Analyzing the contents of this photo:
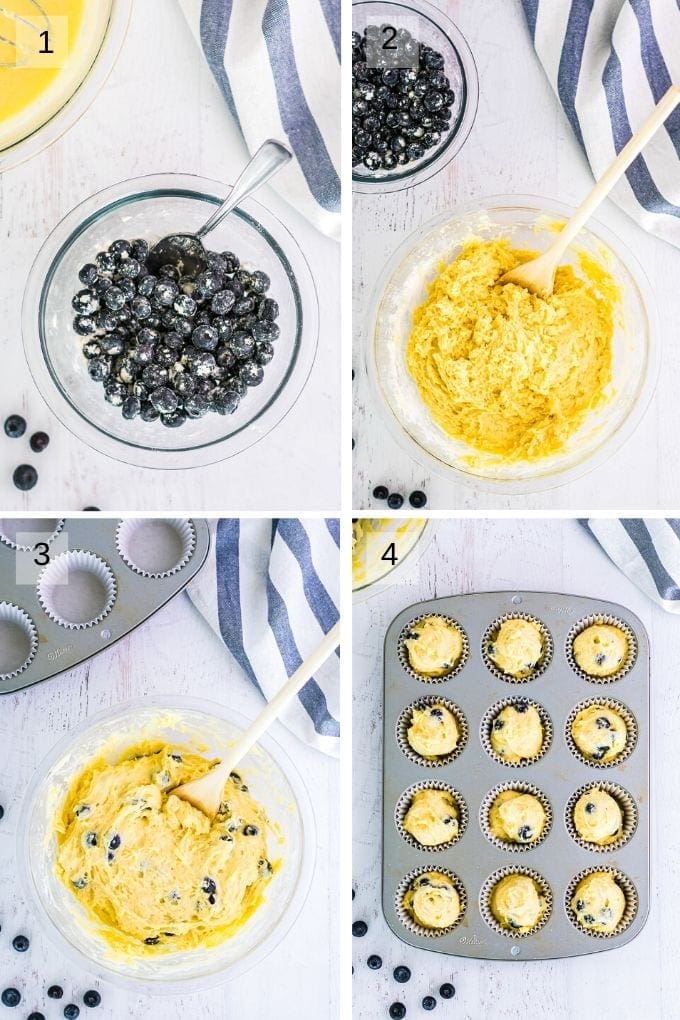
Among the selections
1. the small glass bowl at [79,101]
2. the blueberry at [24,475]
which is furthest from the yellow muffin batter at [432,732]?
the small glass bowl at [79,101]

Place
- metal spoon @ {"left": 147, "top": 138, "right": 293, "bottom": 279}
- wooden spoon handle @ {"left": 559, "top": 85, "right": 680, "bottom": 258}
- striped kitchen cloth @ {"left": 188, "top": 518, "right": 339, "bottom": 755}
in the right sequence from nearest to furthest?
wooden spoon handle @ {"left": 559, "top": 85, "right": 680, "bottom": 258}, metal spoon @ {"left": 147, "top": 138, "right": 293, "bottom": 279}, striped kitchen cloth @ {"left": 188, "top": 518, "right": 339, "bottom": 755}

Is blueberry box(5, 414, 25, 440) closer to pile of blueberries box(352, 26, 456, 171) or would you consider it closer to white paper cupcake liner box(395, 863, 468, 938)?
pile of blueberries box(352, 26, 456, 171)

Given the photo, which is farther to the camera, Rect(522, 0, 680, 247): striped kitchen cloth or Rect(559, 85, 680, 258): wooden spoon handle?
Rect(522, 0, 680, 247): striped kitchen cloth

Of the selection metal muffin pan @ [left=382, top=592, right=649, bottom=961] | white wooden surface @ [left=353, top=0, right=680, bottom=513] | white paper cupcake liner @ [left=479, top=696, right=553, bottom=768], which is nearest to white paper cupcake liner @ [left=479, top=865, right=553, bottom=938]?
metal muffin pan @ [left=382, top=592, right=649, bottom=961]

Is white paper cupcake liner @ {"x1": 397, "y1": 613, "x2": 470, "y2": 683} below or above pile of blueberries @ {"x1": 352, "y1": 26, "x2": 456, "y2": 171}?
below

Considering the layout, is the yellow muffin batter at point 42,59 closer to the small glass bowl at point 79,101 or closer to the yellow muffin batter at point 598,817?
the small glass bowl at point 79,101

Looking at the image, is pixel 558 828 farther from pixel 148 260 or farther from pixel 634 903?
pixel 148 260

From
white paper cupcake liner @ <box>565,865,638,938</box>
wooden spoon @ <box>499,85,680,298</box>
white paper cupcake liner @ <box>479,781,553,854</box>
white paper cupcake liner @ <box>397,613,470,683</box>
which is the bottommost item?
white paper cupcake liner @ <box>565,865,638,938</box>

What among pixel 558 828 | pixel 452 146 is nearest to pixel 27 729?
pixel 558 828
